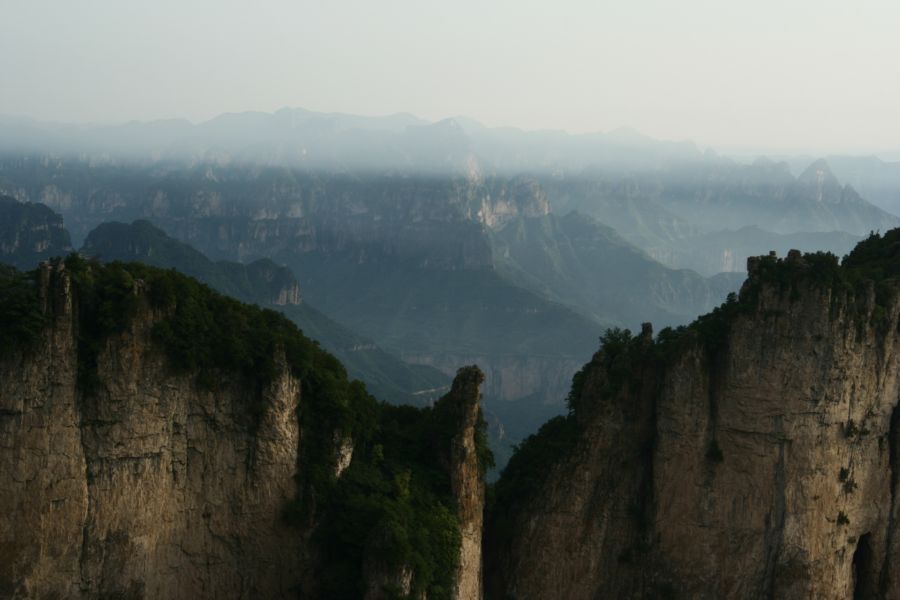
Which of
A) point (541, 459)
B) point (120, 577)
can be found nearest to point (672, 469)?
point (541, 459)

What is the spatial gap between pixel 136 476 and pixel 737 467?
57.4 ft

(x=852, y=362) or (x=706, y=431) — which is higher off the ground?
(x=852, y=362)

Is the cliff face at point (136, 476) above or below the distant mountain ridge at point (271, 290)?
above

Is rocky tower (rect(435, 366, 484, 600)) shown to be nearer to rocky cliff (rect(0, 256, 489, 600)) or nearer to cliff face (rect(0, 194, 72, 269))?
rocky cliff (rect(0, 256, 489, 600))

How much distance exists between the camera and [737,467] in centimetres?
2823

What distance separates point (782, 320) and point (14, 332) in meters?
21.3

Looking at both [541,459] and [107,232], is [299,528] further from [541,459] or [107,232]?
[107,232]

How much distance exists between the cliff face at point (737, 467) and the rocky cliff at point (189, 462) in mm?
3905

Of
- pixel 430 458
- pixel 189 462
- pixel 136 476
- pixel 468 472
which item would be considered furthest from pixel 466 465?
pixel 136 476

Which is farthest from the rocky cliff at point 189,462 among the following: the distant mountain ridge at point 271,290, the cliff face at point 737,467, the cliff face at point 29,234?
the cliff face at point 29,234

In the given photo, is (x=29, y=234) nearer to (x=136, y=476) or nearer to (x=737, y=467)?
(x=136, y=476)

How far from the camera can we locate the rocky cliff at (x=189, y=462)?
2170 cm

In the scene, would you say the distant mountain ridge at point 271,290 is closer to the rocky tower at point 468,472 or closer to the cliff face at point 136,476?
the rocky tower at point 468,472

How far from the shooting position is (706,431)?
93.8ft
